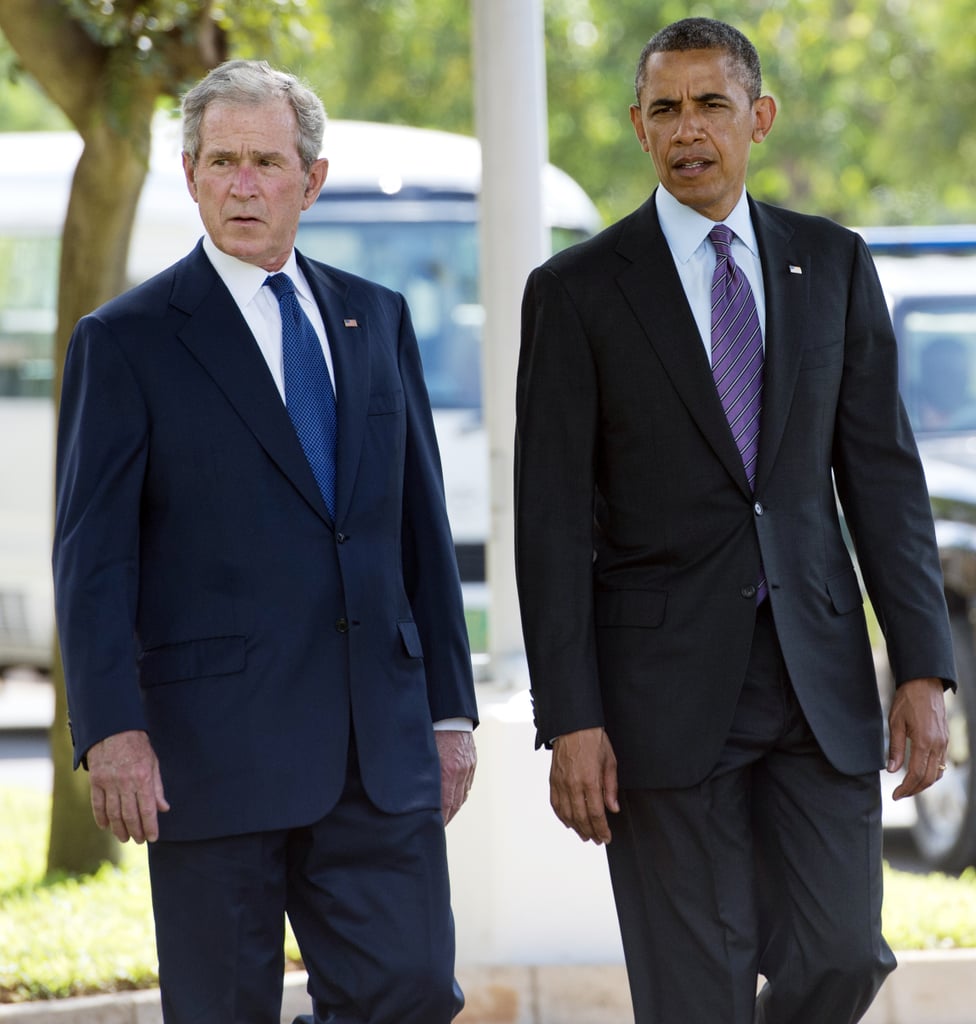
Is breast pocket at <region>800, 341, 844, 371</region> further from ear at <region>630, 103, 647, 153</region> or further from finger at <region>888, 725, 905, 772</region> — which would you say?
finger at <region>888, 725, 905, 772</region>

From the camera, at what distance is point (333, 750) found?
323 cm

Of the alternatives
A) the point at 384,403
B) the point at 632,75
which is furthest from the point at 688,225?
the point at 632,75

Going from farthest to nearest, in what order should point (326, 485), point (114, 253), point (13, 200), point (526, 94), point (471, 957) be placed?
point (13, 200)
point (114, 253)
point (526, 94)
point (471, 957)
point (326, 485)

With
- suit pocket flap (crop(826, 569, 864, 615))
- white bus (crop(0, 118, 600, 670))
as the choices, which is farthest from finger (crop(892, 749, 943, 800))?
white bus (crop(0, 118, 600, 670))

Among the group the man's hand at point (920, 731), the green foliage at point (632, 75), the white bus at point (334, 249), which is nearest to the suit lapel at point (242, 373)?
the man's hand at point (920, 731)

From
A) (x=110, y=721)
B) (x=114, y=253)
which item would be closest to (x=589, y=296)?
(x=110, y=721)

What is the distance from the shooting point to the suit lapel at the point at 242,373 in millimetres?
3248

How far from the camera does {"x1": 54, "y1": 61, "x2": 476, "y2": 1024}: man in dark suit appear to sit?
125 inches

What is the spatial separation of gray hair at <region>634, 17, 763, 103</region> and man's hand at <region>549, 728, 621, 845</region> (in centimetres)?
120

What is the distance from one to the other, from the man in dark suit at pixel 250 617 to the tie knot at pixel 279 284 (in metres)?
0.01

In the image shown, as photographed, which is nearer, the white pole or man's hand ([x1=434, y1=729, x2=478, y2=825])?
man's hand ([x1=434, y1=729, x2=478, y2=825])

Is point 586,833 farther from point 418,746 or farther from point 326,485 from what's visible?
point 326,485

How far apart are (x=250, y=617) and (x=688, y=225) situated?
1.09 m

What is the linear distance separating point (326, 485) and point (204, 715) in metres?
0.46
